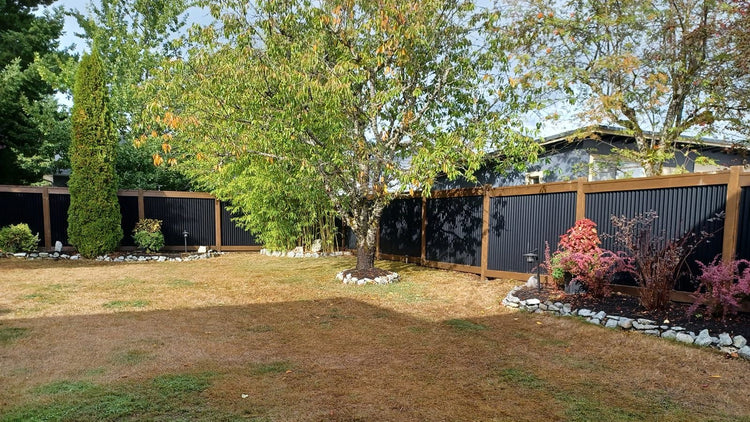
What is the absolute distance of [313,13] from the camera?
6020 mm

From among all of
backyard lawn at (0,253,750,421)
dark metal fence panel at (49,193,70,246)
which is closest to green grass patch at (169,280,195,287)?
backyard lawn at (0,253,750,421)

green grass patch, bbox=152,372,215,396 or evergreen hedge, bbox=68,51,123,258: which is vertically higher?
evergreen hedge, bbox=68,51,123,258

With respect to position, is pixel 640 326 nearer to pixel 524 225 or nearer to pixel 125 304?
pixel 524 225

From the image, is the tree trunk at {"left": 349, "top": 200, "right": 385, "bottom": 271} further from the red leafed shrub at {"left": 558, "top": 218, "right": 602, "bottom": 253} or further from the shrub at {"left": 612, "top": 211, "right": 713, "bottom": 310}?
the shrub at {"left": 612, "top": 211, "right": 713, "bottom": 310}

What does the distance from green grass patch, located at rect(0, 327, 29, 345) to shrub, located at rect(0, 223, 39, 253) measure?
271 inches

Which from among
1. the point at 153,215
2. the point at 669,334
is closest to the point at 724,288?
the point at 669,334

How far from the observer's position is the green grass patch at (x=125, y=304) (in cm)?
514

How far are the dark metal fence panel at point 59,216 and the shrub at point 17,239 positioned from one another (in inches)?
27.4

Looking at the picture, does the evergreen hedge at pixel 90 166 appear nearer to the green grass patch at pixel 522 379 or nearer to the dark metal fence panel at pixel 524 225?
the dark metal fence panel at pixel 524 225

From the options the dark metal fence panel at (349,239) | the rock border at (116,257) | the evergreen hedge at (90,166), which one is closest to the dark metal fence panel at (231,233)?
the rock border at (116,257)

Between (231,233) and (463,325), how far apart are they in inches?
390

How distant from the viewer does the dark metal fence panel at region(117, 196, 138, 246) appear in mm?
10961

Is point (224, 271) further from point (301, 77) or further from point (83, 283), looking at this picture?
point (301, 77)

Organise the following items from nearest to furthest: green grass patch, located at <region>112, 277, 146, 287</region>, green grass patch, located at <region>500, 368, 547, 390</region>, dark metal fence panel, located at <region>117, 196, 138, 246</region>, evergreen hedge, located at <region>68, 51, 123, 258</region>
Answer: green grass patch, located at <region>500, 368, 547, 390</region>
green grass patch, located at <region>112, 277, 146, 287</region>
evergreen hedge, located at <region>68, 51, 123, 258</region>
dark metal fence panel, located at <region>117, 196, 138, 246</region>
